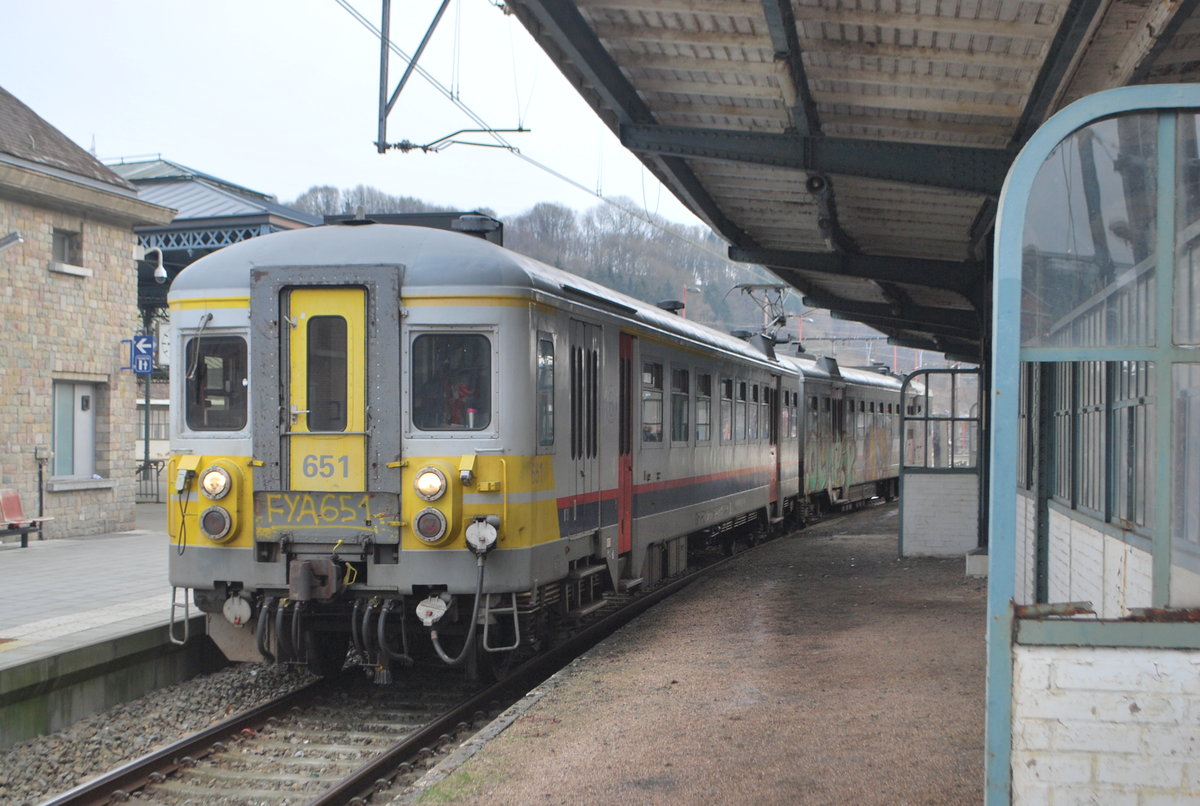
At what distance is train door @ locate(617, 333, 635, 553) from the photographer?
10.2 m

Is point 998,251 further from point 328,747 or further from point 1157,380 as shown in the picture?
point 328,747

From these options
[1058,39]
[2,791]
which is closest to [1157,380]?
[1058,39]

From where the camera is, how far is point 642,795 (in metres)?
5.40

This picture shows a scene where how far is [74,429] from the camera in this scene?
56.8ft

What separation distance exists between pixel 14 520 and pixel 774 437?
417 inches

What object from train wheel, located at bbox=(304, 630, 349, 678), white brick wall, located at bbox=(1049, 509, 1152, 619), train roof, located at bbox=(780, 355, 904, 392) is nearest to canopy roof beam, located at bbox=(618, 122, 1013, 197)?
white brick wall, located at bbox=(1049, 509, 1152, 619)

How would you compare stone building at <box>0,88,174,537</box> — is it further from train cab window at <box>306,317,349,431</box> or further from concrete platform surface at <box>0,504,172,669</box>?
train cab window at <box>306,317,349,431</box>

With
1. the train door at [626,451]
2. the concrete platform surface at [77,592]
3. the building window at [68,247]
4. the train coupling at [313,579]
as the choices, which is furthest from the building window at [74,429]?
the train coupling at [313,579]

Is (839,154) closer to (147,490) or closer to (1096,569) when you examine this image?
(1096,569)

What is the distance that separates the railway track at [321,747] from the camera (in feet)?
21.3

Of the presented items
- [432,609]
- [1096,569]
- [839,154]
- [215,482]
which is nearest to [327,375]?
[215,482]

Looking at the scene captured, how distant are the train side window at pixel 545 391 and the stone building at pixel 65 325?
31.7ft

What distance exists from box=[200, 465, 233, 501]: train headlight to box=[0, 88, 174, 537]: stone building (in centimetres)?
874

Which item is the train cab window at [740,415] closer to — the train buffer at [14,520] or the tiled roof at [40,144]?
the train buffer at [14,520]
